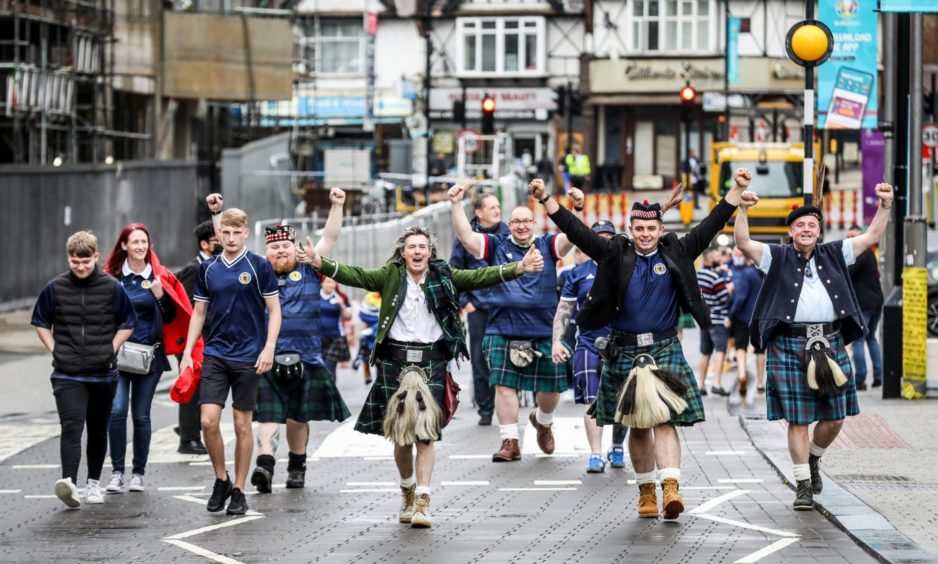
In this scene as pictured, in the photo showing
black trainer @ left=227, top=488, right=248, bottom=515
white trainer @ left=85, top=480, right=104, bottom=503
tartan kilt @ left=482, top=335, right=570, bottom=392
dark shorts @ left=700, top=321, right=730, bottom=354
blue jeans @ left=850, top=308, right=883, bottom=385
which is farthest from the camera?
dark shorts @ left=700, top=321, right=730, bottom=354

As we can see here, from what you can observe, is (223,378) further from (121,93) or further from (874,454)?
(121,93)

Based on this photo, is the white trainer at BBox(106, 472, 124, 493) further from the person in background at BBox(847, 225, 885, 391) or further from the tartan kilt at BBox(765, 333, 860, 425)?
the person in background at BBox(847, 225, 885, 391)

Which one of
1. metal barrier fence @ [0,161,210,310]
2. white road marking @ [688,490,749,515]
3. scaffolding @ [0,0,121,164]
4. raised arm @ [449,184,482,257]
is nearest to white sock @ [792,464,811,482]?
white road marking @ [688,490,749,515]

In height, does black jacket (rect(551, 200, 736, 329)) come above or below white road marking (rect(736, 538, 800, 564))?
above

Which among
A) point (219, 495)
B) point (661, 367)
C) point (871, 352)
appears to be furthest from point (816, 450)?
point (871, 352)

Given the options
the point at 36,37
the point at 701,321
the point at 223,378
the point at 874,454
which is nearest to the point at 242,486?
the point at 223,378

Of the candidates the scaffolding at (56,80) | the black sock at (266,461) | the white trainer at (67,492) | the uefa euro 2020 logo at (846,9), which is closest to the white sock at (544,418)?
the black sock at (266,461)

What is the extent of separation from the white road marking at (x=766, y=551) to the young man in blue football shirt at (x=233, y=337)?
10.4 ft

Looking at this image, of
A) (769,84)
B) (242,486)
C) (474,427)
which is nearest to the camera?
(242,486)

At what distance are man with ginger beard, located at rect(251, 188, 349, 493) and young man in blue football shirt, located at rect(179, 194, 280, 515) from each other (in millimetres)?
705

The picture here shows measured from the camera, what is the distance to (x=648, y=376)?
9.97m

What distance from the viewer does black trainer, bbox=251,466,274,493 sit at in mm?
11422

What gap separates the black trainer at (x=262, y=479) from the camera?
37.5 feet

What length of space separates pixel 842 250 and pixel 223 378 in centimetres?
369
